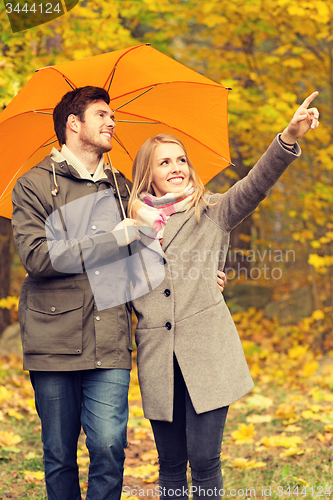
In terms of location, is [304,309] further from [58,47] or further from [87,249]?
[87,249]

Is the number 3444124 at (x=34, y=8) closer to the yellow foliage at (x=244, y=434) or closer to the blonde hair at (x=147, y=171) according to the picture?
the blonde hair at (x=147, y=171)

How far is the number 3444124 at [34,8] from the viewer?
4.99 m

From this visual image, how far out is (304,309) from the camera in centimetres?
857

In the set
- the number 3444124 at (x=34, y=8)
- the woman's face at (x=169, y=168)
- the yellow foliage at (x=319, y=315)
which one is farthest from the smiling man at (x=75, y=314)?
the yellow foliage at (x=319, y=315)

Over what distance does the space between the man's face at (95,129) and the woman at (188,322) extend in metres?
0.20

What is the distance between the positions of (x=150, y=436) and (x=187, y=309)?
98.1 inches

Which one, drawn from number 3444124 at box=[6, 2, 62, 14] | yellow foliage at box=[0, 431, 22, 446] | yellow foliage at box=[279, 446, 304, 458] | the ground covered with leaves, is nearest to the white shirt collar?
the ground covered with leaves

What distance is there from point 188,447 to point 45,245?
109cm

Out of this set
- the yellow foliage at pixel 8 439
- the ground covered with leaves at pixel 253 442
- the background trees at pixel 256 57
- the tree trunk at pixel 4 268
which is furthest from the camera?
the tree trunk at pixel 4 268

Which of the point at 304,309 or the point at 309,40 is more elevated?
the point at 309,40

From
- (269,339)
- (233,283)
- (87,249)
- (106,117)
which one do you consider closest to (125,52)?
(106,117)

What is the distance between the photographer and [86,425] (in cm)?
232

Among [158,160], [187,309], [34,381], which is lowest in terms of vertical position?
[34,381]

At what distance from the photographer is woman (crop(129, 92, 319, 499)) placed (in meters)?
2.24
